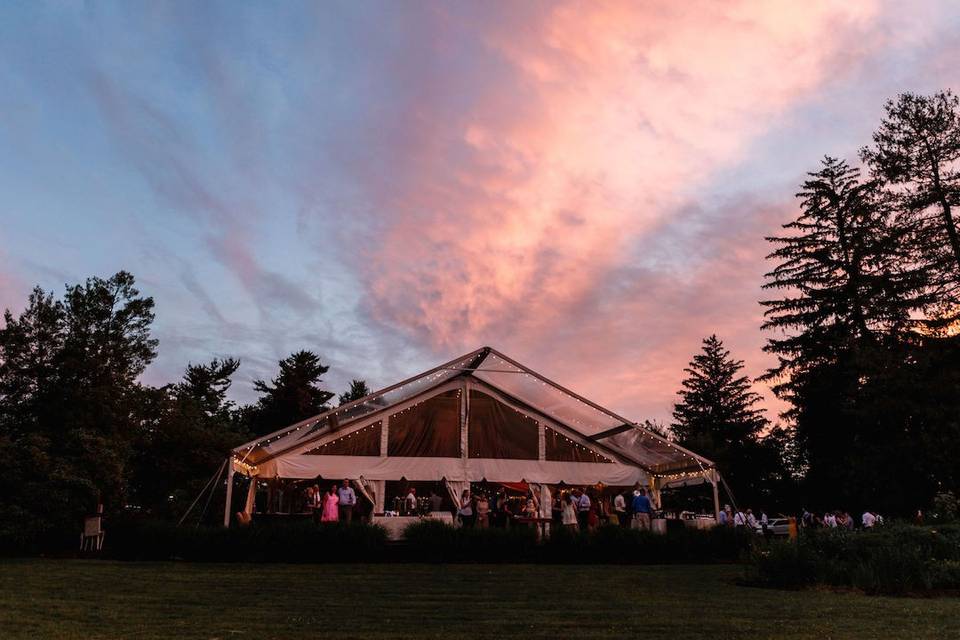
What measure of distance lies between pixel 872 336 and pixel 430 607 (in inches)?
1128

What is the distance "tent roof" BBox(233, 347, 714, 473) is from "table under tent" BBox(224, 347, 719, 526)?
1.2 inches

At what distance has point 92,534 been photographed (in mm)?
15531

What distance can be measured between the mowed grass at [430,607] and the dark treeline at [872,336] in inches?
758

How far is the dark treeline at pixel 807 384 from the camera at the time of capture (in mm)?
18781

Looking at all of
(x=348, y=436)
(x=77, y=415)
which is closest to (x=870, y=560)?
(x=348, y=436)

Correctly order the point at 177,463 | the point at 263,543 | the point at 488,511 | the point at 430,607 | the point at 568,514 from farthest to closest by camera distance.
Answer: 1. the point at 177,463
2. the point at 488,511
3. the point at 568,514
4. the point at 263,543
5. the point at 430,607

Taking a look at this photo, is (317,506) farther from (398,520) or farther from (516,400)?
(516,400)

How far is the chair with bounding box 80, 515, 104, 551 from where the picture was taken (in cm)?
1555

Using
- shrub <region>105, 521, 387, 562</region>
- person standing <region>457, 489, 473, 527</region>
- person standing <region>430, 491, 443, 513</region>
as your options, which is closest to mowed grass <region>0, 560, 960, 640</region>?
shrub <region>105, 521, 387, 562</region>

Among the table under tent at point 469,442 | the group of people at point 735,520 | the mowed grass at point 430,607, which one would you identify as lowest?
the mowed grass at point 430,607

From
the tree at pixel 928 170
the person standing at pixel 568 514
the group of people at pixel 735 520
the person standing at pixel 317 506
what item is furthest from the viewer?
the tree at pixel 928 170

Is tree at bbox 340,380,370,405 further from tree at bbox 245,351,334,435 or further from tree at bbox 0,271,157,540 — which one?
tree at bbox 0,271,157,540

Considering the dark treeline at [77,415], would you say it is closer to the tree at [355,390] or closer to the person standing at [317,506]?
the person standing at [317,506]

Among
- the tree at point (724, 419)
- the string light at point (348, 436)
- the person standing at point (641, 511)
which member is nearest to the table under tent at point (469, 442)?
the string light at point (348, 436)
